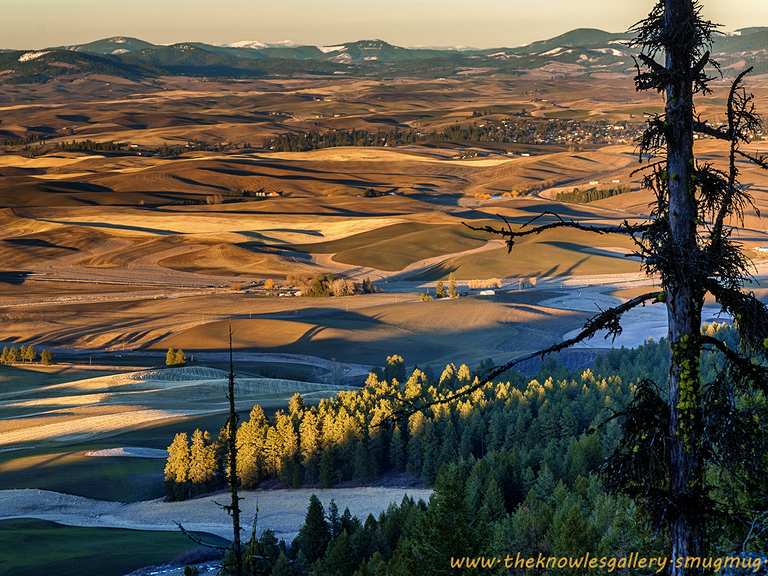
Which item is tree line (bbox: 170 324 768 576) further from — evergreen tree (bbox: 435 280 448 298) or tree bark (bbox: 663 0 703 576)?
evergreen tree (bbox: 435 280 448 298)

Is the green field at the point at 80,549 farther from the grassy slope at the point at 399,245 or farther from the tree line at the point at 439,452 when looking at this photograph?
the grassy slope at the point at 399,245

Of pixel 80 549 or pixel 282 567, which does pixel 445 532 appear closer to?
pixel 282 567

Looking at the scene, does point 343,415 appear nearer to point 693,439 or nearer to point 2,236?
point 693,439

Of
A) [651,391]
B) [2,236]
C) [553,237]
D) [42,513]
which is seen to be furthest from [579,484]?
[2,236]

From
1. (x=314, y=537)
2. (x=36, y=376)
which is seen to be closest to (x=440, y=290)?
(x=36, y=376)

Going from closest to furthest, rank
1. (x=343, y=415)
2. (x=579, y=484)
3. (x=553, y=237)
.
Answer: (x=579, y=484) < (x=343, y=415) < (x=553, y=237)
